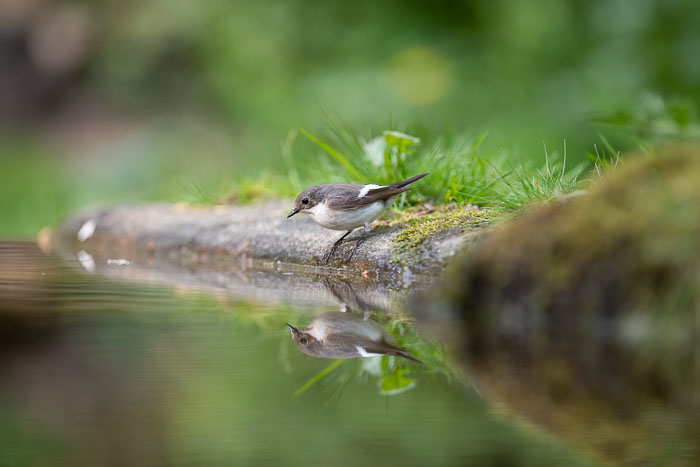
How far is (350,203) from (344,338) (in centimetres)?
139

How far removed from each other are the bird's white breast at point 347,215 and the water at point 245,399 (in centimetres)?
80

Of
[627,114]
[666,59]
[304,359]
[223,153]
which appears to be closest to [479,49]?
[666,59]

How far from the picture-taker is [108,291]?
382 cm

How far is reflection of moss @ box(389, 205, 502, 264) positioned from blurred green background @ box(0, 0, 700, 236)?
0.84m

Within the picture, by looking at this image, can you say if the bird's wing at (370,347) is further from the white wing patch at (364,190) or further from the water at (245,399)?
the white wing patch at (364,190)

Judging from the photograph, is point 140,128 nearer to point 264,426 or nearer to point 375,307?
point 375,307

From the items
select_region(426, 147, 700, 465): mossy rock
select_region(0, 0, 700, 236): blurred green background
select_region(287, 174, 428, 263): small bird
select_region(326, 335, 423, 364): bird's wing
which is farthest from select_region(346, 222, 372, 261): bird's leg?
select_region(326, 335, 423, 364): bird's wing

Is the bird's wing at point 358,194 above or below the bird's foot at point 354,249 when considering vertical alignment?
above

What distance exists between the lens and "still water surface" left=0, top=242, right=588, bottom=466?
166cm

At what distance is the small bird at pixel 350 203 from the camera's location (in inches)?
160

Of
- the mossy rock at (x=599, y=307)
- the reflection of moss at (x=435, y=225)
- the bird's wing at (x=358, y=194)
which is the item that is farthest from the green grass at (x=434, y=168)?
the mossy rock at (x=599, y=307)

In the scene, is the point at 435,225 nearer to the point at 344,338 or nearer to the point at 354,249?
the point at 354,249

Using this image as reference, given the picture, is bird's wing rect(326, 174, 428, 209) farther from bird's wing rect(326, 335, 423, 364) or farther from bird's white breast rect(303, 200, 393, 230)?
bird's wing rect(326, 335, 423, 364)

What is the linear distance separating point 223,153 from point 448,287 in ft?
29.4
